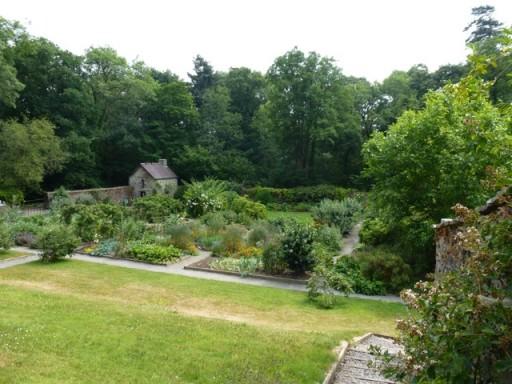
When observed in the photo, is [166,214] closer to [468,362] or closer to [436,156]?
[436,156]

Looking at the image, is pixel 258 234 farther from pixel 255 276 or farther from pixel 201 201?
pixel 201 201

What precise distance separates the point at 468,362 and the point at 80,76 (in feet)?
135

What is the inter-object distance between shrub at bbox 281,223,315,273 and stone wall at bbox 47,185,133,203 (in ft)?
61.6

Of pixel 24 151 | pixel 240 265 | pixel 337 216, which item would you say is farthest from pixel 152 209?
pixel 24 151

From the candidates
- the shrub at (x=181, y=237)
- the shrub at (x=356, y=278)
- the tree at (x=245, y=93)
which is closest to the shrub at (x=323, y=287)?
the shrub at (x=356, y=278)

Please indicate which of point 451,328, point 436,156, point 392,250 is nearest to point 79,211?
point 392,250

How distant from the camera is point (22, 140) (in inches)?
1038

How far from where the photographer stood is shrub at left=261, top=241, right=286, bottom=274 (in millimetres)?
13477

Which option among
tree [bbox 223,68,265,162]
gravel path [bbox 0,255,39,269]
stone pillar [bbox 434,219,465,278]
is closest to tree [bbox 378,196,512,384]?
stone pillar [bbox 434,219,465,278]

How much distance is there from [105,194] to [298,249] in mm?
21603

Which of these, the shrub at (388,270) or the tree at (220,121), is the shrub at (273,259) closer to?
the shrub at (388,270)

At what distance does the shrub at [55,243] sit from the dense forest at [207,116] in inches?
764

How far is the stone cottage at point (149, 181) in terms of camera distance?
108ft

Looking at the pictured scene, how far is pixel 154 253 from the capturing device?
49.7 feet
